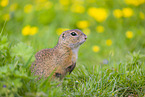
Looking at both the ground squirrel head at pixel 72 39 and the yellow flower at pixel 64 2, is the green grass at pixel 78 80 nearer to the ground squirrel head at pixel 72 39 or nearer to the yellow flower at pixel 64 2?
the ground squirrel head at pixel 72 39

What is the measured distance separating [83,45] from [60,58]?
2.63 m

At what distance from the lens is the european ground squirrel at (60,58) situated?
11.4 ft

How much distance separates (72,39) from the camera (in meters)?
3.73

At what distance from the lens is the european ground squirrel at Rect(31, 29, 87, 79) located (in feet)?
11.4

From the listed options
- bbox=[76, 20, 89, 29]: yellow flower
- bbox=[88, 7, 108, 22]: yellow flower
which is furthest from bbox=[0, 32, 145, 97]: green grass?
bbox=[76, 20, 89, 29]: yellow flower

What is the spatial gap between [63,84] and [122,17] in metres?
4.05

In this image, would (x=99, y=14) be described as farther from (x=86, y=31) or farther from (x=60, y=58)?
(x=60, y=58)

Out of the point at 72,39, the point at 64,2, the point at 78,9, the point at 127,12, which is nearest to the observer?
the point at 72,39

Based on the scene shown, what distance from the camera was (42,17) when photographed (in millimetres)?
6941

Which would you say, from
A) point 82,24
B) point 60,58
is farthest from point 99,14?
point 60,58

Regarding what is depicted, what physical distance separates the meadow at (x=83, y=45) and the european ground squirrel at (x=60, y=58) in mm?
198

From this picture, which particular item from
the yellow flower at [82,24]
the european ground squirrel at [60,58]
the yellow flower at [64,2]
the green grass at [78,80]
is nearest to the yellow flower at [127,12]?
the yellow flower at [82,24]

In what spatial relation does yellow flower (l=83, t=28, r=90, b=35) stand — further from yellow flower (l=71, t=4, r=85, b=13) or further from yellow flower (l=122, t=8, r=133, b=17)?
yellow flower (l=122, t=8, r=133, b=17)

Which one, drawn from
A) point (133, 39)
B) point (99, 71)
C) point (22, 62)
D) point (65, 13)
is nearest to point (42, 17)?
point (65, 13)
